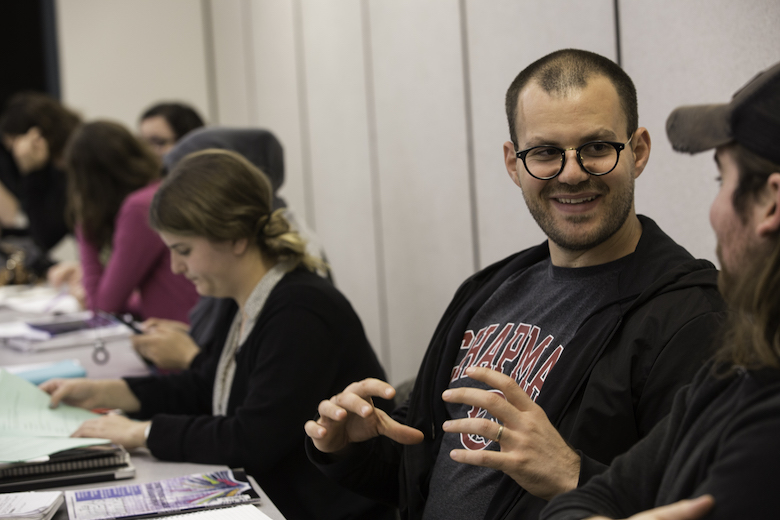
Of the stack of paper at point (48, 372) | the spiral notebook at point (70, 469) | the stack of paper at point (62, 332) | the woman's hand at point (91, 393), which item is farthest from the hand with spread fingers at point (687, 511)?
the stack of paper at point (62, 332)

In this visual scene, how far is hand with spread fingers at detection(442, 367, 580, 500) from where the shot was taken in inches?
39.1

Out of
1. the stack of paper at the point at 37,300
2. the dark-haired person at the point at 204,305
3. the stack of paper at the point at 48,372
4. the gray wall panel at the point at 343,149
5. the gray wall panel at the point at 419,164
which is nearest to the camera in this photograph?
the stack of paper at the point at 48,372

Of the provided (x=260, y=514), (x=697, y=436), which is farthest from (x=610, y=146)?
(x=260, y=514)

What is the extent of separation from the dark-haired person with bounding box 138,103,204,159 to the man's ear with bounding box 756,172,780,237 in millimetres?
3511

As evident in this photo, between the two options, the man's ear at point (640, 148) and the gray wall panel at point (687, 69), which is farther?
the gray wall panel at point (687, 69)

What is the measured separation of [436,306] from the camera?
9.24ft

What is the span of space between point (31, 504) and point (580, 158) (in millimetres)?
1121

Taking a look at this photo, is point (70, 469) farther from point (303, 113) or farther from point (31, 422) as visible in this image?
point (303, 113)

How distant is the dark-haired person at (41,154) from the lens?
15.1 ft

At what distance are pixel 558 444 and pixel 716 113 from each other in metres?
0.48

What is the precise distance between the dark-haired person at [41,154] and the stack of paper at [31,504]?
3.66 m

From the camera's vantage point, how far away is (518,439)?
1.01 metres

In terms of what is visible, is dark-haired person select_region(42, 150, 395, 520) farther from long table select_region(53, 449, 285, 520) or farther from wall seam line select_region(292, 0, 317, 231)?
wall seam line select_region(292, 0, 317, 231)

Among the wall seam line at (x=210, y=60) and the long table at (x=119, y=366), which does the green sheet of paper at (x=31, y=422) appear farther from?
the wall seam line at (x=210, y=60)
